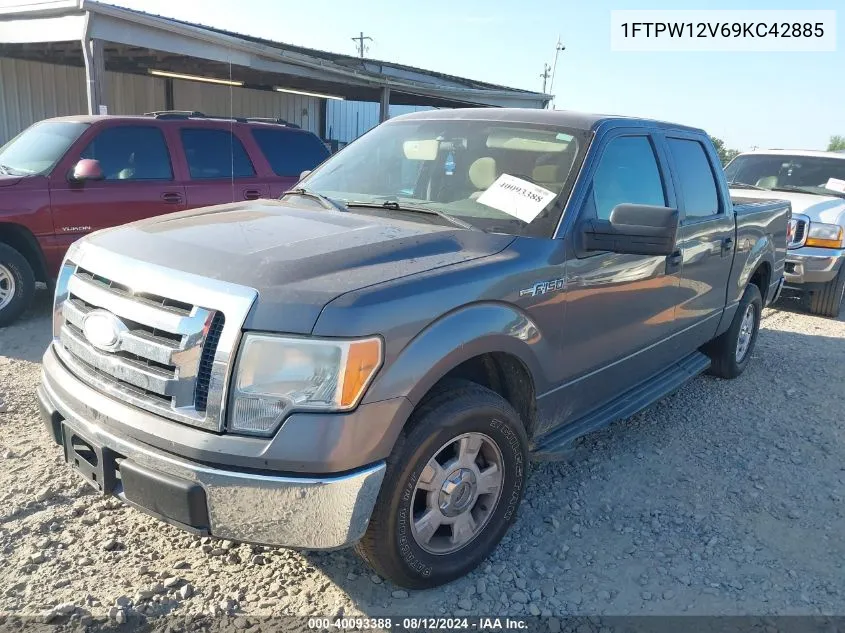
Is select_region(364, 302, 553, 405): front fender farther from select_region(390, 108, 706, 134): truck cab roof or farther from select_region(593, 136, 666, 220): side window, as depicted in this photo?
select_region(390, 108, 706, 134): truck cab roof

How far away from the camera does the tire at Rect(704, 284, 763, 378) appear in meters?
5.30

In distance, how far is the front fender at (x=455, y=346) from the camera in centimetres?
225

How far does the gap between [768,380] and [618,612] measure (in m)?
3.69

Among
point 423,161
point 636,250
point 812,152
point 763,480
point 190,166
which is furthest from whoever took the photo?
point 812,152

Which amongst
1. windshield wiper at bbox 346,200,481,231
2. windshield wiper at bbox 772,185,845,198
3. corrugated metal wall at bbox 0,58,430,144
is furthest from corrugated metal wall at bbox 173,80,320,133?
windshield wiper at bbox 346,200,481,231

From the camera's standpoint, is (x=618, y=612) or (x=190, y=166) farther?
(x=190, y=166)

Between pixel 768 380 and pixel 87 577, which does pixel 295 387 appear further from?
pixel 768 380

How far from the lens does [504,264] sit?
8.89 ft

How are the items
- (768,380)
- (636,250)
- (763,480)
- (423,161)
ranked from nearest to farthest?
(636,250) → (423,161) → (763,480) → (768,380)

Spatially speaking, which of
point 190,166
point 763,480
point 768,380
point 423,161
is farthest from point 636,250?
point 190,166

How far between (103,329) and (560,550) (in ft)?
7.10

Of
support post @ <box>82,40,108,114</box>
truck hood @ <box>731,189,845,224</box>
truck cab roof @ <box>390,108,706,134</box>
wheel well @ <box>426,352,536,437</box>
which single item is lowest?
wheel well @ <box>426,352,536,437</box>

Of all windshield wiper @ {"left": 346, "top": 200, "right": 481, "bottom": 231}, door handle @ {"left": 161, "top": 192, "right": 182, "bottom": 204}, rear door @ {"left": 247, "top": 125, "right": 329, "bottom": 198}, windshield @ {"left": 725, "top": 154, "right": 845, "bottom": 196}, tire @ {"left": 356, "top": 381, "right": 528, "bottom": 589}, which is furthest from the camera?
windshield @ {"left": 725, "top": 154, "right": 845, "bottom": 196}

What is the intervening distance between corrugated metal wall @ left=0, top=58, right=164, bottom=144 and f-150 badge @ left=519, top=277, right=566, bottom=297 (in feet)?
52.0
